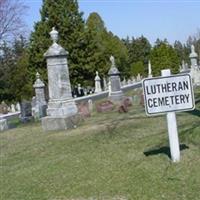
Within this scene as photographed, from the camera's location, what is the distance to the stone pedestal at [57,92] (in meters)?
14.4

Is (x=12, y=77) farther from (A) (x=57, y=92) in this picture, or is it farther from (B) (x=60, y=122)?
(B) (x=60, y=122)

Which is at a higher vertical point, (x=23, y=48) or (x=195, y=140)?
(x=23, y=48)

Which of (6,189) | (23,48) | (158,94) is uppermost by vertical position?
(23,48)

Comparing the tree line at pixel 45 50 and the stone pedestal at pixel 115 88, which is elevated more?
the tree line at pixel 45 50

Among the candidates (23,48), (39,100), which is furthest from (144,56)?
(39,100)

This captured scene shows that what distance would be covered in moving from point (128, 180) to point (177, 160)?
101cm

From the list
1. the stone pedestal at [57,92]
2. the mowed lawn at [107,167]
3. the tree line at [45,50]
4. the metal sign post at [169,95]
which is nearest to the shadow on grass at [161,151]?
the mowed lawn at [107,167]

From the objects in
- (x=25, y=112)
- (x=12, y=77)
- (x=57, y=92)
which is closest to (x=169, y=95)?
(x=57, y=92)

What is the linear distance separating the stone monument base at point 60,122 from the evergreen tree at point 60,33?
32.0 metres

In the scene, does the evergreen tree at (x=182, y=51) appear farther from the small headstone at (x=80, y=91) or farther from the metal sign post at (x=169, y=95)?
the metal sign post at (x=169, y=95)

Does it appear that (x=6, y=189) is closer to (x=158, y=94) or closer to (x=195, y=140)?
(x=158, y=94)

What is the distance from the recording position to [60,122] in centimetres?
1413

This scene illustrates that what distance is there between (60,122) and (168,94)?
771 centimetres

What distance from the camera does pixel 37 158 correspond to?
9008 millimetres
